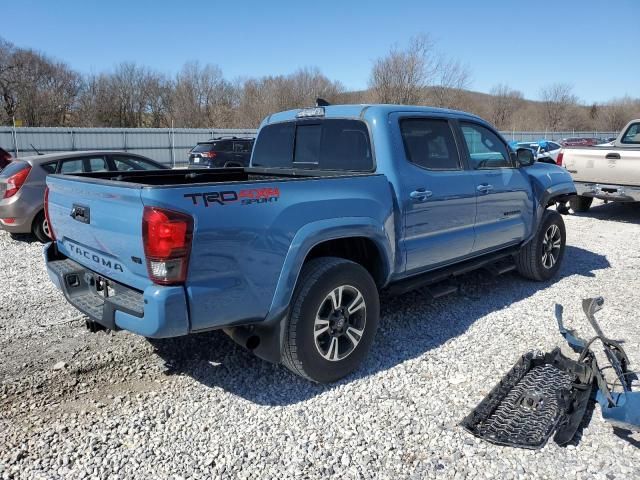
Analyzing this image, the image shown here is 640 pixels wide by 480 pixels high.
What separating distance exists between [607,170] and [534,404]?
317 inches

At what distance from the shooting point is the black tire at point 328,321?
3244 millimetres

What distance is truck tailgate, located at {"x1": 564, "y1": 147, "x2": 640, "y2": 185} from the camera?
30.6 ft

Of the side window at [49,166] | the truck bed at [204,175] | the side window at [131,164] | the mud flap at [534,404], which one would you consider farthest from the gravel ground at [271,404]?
the side window at [131,164]

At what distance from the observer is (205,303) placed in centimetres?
278

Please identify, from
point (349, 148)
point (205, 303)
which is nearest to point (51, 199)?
point (205, 303)

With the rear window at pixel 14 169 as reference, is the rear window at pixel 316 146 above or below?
above

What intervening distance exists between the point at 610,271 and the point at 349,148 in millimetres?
4441

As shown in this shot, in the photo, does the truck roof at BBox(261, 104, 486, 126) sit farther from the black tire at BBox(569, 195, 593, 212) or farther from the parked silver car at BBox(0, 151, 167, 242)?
the black tire at BBox(569, 195, 593, 212)

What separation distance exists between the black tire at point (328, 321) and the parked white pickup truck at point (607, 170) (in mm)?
7880

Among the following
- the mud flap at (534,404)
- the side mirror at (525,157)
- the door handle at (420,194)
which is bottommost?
the mud flap at (534,404)

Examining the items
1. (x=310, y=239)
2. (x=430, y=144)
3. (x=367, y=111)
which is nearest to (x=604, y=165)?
(x=430, y=144)

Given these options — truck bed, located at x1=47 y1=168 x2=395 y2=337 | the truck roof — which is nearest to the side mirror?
the truck roof

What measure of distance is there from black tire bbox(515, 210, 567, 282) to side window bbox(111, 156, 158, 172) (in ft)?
20.8

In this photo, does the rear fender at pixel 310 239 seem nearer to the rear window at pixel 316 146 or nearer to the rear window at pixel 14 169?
the rear window at pixel 316 146
